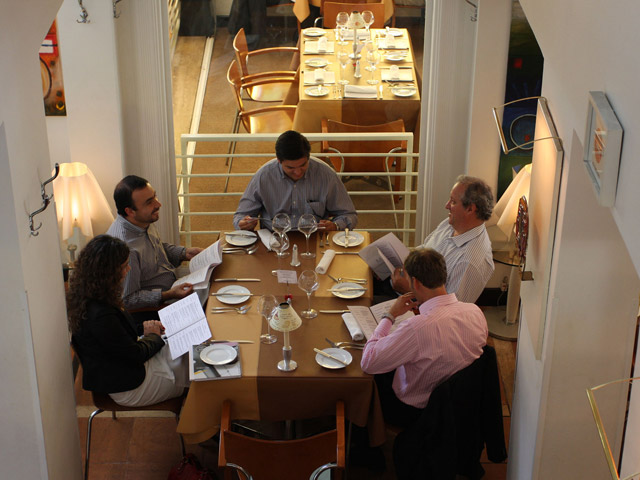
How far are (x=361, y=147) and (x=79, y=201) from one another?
2205 mm

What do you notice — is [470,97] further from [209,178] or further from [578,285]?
[578,285]

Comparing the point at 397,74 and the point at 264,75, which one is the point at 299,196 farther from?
the point at 397,74

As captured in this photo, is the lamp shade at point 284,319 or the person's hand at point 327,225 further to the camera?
the person's hand at point 327,225

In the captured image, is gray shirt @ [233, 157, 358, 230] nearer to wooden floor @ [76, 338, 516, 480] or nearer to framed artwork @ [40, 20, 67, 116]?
wooden floor @ [76, 338, 516, 480]

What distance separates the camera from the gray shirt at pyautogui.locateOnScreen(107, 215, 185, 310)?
182 inches

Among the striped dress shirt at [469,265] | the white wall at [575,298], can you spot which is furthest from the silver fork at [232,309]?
the white wall at [575,298]

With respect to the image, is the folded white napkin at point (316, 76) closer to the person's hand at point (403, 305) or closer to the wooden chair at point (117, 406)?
the person's hand at point (403, 305)

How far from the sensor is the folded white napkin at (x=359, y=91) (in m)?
6.18

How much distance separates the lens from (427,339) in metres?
3.75

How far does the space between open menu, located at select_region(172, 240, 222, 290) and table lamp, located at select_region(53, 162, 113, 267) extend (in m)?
0.98

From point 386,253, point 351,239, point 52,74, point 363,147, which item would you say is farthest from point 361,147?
point 52,74

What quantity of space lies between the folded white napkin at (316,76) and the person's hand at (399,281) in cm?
220

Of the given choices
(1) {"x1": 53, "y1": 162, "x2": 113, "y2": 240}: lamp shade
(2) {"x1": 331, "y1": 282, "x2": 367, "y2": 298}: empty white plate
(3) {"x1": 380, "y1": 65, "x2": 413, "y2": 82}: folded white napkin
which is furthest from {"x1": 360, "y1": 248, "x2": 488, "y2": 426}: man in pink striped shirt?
(3) {"x1": 380, "y1": 65, "x2": 413, "y2": 82}: folded white napkin

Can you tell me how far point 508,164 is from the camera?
227 inches
